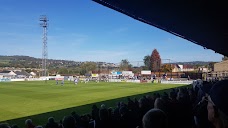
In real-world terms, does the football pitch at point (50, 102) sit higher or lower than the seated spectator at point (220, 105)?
lower

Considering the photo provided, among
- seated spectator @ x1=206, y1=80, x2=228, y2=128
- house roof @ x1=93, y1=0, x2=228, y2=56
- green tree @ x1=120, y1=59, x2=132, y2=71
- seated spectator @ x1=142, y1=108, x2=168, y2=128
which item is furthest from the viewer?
green tree @ x1=120, y1=59, x2=132, y2=71

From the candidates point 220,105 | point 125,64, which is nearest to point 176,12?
point 220,105

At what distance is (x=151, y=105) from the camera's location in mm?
→ 7637

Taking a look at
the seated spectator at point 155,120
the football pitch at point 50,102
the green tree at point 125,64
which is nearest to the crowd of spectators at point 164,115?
the seated spectator at point 155,120

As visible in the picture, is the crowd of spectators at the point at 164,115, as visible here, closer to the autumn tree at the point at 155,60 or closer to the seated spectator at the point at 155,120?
the seated spectator at the point at 155,120

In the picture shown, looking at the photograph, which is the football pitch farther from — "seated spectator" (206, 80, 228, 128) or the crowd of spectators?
"seated spectator" (206, 80, 228, 128)

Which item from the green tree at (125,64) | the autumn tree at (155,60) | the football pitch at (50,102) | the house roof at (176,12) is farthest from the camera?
the green tree at (125,64)

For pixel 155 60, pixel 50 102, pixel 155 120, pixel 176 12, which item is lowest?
pixel 50 102

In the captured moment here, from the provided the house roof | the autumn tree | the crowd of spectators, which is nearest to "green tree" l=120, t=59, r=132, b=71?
the autumn tree

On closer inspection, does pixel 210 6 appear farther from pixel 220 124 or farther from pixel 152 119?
pixel 220 124

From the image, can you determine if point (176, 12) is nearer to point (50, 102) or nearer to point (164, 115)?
point (164, 115)

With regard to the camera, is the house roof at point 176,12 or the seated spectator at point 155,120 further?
the house roof at point 176,12

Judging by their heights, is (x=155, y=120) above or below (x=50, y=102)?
above

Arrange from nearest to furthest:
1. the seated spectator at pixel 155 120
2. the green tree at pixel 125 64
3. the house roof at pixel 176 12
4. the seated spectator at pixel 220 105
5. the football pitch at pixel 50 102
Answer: the seated spectator at pixel 220 105
the seated spectator at pixel 155 120
the house roof at pixel 176 12
the football pitch at pixel 50 102
the green tree at pixel 125 64
